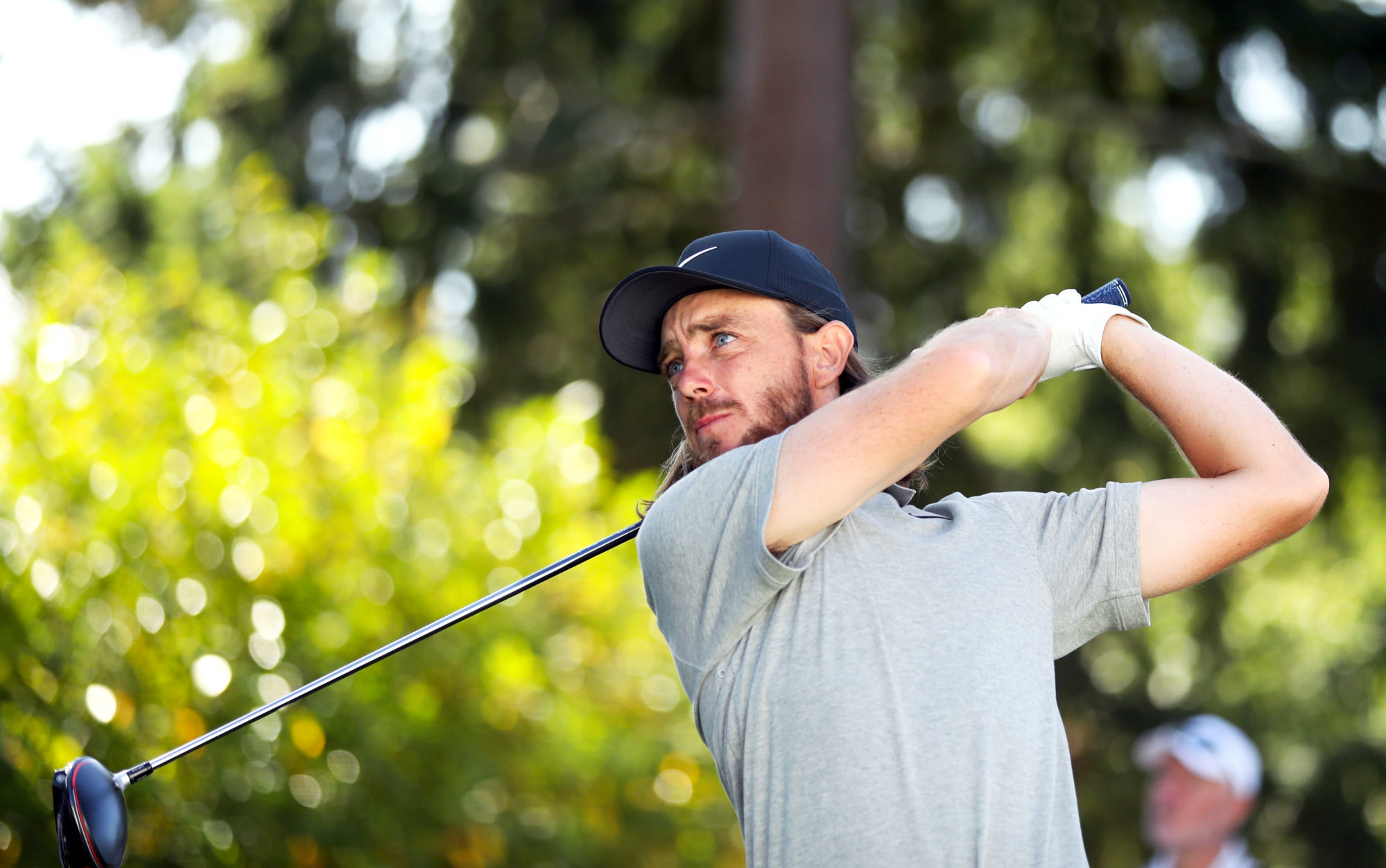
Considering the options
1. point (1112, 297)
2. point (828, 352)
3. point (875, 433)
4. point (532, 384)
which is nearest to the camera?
point (875, 433)

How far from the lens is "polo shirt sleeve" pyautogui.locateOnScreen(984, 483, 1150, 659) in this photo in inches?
76.5

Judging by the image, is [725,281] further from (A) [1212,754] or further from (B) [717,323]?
(A) [1212,754]

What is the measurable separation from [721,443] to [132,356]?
291 cm

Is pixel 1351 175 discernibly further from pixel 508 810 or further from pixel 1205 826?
pixel 508 810

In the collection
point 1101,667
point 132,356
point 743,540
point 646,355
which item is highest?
point 132,356

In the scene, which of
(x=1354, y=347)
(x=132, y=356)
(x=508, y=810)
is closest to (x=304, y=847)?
(x=508, y=810)

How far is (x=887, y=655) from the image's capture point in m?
1.73

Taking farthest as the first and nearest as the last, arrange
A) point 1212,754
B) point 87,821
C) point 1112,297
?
1. point 1212,754
2. point 1112,297
3. point 87,821

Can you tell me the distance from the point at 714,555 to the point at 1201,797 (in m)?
3.12

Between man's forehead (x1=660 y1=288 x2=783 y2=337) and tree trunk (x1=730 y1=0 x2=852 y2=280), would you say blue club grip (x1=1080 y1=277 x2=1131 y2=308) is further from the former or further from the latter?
tree trunk (x1=730 y1=0 x2=852 y2=280)

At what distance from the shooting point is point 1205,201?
8031 millimetres

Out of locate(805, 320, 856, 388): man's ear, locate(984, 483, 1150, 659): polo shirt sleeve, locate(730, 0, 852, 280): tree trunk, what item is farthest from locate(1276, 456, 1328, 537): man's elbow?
locate(730, 0, 852, 280): tree trunk

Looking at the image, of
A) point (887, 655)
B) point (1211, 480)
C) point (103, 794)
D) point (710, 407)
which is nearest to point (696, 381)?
point (710, 407)

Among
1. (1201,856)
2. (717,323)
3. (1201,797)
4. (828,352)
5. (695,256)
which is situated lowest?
(1201,856)
